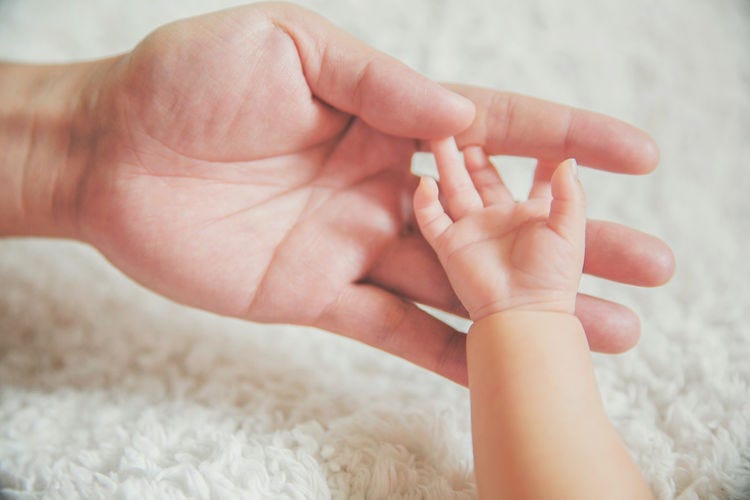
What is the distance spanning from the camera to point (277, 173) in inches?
31.9

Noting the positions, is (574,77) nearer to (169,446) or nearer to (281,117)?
(281,117)

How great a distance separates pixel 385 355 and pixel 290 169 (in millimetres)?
271

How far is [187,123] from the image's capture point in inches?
29.1

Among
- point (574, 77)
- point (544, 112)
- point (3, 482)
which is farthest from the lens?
point (574, 77)

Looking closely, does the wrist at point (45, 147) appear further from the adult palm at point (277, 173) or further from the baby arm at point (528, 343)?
the baby arm at point (528, 343)

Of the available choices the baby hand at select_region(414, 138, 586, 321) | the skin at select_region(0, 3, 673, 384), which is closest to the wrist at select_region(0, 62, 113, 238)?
the skin at select_region(0, 3, 673, 384)

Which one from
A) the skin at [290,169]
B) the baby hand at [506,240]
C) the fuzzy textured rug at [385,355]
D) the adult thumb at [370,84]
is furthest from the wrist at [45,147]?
the baby hand at [506,240]

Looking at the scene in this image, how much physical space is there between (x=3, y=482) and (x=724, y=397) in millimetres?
772

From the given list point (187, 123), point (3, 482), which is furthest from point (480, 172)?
point (3, 482)

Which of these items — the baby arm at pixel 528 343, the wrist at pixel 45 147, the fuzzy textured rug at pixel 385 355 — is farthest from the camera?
the wrist at pixel 45 147

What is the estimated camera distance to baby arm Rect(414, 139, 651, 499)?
1.80 feet

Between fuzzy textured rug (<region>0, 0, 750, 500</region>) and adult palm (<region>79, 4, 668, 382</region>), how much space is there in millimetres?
88

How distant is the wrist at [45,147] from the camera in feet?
2.69

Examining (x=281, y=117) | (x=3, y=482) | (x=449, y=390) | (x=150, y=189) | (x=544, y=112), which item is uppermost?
(x=544, y=112)
